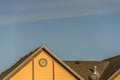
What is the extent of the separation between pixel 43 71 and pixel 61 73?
5.90ft

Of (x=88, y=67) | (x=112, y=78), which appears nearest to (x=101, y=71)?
(x=88, y=67)

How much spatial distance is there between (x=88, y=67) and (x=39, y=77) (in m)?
8.41

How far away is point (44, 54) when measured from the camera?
44375 mm

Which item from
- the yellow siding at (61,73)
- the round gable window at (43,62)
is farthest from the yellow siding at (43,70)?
the yellow siding at (61,73)

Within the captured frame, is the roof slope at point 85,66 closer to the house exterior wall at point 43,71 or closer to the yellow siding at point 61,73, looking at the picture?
the yellow siding at point 61,73

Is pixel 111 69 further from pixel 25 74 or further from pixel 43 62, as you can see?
pixel 25 74

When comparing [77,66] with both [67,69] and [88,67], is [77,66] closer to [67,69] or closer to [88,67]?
[88,67]

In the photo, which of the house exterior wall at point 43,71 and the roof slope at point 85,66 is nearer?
the house exterior wall at point 43,71

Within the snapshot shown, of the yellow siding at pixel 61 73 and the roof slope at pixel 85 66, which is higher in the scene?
the roof slope at pixel 85 66

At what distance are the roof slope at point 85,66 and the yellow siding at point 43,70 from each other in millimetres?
5108

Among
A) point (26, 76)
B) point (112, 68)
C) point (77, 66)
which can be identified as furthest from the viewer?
point (77, 66)

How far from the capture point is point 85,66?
50750 millimetres

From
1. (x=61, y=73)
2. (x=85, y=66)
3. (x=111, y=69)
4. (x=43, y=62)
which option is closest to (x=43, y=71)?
(x=43, y=62)

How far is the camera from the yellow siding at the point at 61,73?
44312 mm
